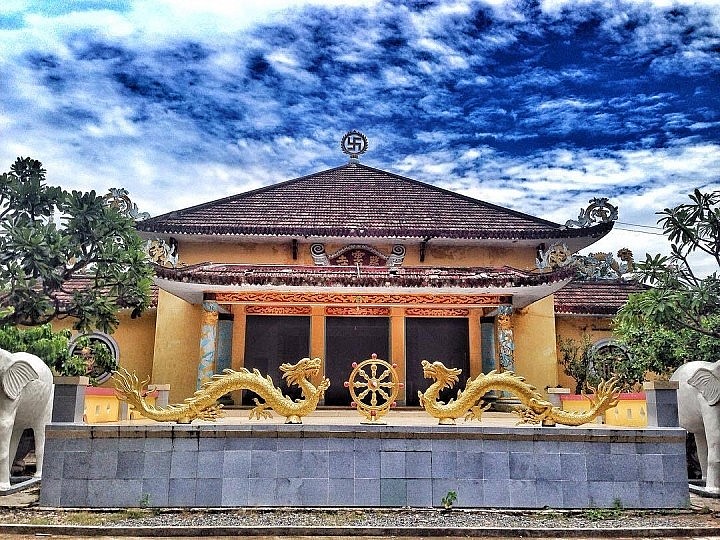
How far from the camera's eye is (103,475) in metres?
7.71

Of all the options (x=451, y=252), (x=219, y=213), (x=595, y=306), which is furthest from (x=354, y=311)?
(x=595, y=306)

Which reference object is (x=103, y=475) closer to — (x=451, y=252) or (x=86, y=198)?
(x=86, y=198)

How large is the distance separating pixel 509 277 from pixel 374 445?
23.1 feet

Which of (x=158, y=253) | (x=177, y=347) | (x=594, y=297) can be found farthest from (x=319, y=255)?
(x=594, y=297)

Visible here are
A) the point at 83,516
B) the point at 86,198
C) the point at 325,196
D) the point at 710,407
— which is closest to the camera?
the point at 83,516

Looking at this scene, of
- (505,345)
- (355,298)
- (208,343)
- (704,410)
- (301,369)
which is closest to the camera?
(301,369)

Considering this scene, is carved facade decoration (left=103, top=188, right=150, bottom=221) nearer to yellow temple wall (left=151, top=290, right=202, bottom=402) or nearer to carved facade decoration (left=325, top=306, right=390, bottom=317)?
yellow temple wall (left=151, top=290, right=202, bottom=402)

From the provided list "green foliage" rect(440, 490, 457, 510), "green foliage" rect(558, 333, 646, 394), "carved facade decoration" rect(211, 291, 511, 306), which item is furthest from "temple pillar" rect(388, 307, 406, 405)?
"green foliage" rect(440, 490, 457, 510)

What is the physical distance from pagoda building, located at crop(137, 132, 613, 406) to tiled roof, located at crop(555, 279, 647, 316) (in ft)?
2.66

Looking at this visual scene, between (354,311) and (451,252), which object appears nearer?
(354,311)

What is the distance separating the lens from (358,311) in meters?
15.8

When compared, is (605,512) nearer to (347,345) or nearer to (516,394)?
(516,394)

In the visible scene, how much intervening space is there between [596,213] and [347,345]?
746cm

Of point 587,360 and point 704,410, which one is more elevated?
point 587,360
